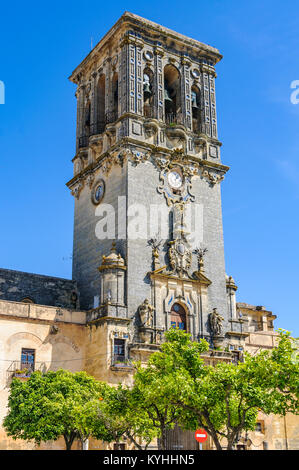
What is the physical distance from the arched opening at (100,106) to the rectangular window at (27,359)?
62.2 feet

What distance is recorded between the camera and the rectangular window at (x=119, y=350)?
127 feet

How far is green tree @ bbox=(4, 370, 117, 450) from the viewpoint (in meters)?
29.0

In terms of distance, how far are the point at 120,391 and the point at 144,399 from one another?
2.02 m

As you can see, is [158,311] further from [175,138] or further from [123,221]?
[175,138]

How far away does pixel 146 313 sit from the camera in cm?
4050

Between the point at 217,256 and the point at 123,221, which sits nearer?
the point at 123,221

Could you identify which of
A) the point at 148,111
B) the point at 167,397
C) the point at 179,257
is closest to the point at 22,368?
the point at 179,257

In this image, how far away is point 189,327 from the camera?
42781mm

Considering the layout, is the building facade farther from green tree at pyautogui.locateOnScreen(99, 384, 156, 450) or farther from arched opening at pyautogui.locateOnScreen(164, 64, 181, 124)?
green tree at pyautogui.locateOnScreen(99, 384, 156, 450)

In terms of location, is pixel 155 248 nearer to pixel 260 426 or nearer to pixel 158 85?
pixel 158 85

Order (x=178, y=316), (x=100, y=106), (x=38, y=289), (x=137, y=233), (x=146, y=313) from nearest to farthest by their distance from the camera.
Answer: (x=146, y=313)
(x=137, y=233)
(x=178, y=316)
(x=38, y=289)
(x=100, y=106)

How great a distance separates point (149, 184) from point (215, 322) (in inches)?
423

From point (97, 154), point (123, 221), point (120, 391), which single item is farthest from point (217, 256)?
point (120, 391)

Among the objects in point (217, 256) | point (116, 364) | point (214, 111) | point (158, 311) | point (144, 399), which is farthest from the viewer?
point (214, 111)
